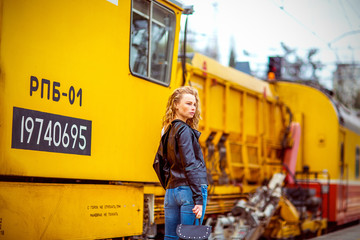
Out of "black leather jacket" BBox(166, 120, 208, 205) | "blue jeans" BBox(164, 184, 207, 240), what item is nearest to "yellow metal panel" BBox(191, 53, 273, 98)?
"black leather jacket" BBox(166, 120, 208, 205)

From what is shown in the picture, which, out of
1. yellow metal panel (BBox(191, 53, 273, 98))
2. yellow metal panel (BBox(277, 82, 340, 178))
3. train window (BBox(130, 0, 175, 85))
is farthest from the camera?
yellow metal panel (BBox(277, 82, 340, 178))

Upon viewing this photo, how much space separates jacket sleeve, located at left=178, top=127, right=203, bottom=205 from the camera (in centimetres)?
441

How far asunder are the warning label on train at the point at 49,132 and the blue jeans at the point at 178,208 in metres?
1.00

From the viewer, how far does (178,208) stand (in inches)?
181

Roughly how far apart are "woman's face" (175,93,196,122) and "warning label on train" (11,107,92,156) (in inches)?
37.4

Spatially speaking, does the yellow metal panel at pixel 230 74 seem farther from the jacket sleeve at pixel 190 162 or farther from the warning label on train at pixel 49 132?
the jacket sleeve at pixel 190 162

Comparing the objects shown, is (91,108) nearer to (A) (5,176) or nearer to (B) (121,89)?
(B) (121,89)

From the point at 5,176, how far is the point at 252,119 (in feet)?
22.8

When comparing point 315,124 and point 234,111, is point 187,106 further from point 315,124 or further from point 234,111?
point 315,124

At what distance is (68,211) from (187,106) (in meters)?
1.47

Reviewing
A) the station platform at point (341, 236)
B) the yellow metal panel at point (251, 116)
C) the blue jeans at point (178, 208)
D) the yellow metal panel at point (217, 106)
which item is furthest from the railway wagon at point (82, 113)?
the station platform at point (341, 236)

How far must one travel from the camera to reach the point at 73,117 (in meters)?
4.82

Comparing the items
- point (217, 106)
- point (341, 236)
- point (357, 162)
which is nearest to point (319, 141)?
point (341, 236)

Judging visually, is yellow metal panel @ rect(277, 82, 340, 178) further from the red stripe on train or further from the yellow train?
the yellow train
